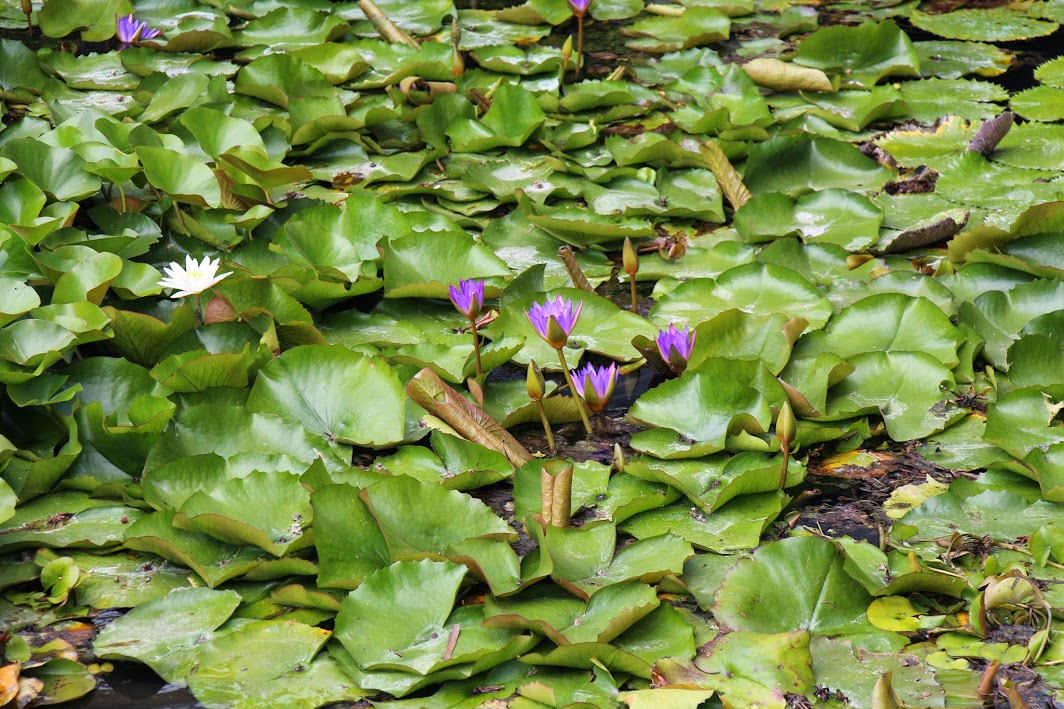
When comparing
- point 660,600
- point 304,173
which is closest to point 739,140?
point 304,173

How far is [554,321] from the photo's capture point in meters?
2.19

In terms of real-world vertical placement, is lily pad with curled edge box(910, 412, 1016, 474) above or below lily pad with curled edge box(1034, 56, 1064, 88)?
below

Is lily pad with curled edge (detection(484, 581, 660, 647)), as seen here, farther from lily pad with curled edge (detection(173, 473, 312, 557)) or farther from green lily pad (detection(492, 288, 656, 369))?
green lily pad (detection(492, 288, 656, 369))

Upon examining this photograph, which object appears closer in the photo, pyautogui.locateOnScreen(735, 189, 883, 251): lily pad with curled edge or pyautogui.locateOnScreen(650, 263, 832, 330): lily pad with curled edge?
pyautogui.locateOnScreen(650, 263, 832, 330): lily pad with curled edge

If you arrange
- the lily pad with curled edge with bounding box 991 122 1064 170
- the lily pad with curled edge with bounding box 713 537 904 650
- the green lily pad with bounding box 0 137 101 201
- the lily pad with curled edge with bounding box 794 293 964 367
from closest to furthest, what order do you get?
the lily pad with curled edge with bounding box 713 537 904 650 < the lily pad with curled edge with bounding box 794 293 964 367 < the green lily pad with bounding box 0 137 101 201 < the lily pad with curled edge with bounding box 991 122 1064 170

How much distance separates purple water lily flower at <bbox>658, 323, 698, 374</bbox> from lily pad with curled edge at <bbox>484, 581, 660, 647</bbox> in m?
0.73

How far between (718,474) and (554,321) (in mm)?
480

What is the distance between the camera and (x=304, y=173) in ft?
10.0

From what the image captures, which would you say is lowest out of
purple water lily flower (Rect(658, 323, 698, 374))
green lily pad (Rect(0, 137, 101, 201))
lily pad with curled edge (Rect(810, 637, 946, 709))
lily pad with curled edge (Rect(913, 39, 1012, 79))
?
lily pad with curled edge (Rect(810, 637, 946, 709))

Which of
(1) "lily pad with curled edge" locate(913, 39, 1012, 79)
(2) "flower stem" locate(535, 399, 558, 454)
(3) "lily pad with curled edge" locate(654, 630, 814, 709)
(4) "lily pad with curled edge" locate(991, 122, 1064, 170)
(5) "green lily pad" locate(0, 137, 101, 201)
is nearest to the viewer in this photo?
(3) "lily pad with curled edge" locate(654, 630, 814, 709)

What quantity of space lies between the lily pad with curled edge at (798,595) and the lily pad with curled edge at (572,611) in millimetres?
157

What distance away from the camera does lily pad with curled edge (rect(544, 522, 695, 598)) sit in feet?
6.26

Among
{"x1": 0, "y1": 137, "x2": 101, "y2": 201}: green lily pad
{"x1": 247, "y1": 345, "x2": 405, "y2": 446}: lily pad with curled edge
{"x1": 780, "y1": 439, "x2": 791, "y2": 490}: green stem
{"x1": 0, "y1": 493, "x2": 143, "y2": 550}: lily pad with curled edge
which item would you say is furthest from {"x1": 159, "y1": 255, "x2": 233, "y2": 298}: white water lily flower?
{"x1": 780, "y1": 439, "x2": 791, "y2": 490}: green stem

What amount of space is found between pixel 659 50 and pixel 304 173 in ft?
6.66
